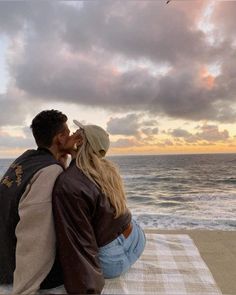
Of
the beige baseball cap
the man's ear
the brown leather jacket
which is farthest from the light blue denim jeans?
A: the man's ear

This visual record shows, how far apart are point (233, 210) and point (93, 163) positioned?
31.3 feet

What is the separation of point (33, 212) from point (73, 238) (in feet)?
0.86

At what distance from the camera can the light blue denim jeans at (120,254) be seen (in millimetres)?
2352

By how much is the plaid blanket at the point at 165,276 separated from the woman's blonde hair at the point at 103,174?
503 mm

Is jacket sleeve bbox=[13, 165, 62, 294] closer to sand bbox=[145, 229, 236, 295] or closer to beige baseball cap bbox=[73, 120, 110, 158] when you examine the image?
beige baseball cap bbox=[73, 120, 110, 158]

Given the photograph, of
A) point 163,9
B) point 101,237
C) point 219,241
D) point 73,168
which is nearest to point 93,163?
point 73,168

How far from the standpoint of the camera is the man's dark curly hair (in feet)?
7.47

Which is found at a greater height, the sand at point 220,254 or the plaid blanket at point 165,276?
the plaid blanket at point 165,276

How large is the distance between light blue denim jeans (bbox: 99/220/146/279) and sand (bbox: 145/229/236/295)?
3.22ft

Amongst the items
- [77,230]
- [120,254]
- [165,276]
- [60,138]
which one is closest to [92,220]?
[77,230]

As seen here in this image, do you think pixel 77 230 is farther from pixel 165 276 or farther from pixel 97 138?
pixel 165 276

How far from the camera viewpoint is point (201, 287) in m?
2.45

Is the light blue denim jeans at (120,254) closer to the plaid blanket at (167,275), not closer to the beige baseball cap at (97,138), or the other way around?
the plaid blanket at (167,275)

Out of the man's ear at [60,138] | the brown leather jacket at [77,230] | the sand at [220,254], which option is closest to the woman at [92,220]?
the brown leather jacket at [77,230]
